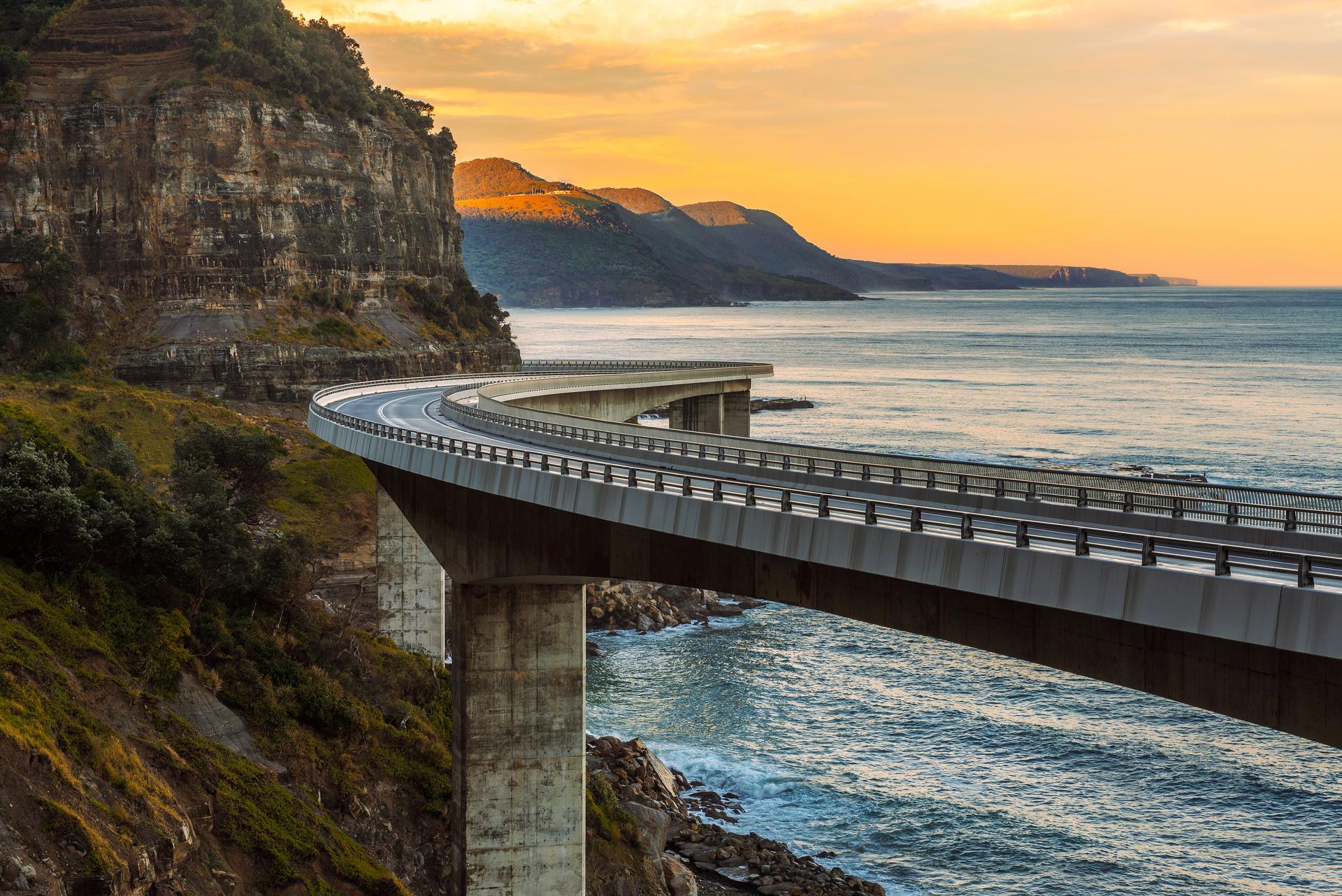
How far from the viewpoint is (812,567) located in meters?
24.6

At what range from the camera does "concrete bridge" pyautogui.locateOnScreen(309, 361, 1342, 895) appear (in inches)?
695

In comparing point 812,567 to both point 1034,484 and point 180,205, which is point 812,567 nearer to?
point 1034,484

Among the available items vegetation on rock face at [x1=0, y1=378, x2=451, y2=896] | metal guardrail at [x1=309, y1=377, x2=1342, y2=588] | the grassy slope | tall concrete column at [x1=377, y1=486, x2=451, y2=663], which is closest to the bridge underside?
metal guardrail at [x1=309, y1=377, x2=1342, y2=588]

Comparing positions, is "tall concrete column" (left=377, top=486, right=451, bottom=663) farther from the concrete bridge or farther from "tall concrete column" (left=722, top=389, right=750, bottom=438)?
"tall concrete column" (left=722, top=389, right=750, bottom=438)

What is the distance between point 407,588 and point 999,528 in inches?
1561

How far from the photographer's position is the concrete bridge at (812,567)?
17656 mm

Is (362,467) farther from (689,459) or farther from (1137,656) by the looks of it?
(1137,656)

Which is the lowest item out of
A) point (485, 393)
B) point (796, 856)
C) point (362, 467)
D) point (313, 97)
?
point (796, 856)

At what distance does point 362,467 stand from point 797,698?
36.2 m

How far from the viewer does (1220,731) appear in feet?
176

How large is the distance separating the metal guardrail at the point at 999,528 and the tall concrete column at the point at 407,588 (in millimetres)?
24026

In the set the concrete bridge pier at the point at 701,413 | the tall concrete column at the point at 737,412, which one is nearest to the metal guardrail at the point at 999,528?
the concrete bridge pier at the point at 701,413

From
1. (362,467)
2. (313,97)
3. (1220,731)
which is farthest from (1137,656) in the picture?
(313,97)

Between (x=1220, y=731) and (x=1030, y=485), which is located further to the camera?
(x=1220, y=731)
